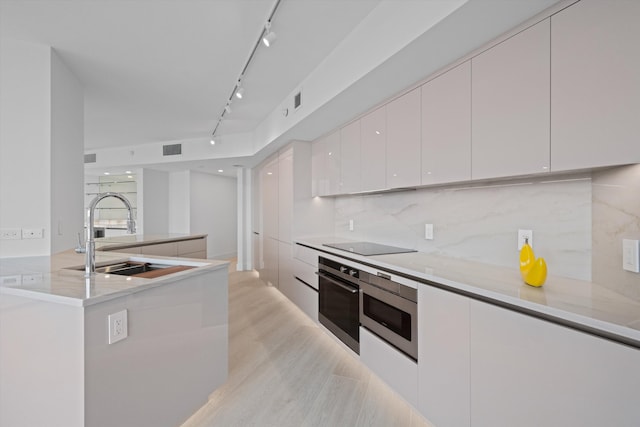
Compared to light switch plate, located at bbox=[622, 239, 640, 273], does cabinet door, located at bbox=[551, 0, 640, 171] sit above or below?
above

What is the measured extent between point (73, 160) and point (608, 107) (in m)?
3.87

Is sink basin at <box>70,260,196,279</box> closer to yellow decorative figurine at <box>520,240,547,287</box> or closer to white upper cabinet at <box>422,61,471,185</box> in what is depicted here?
white upper cabinet at <box>422,61,471,185</box>

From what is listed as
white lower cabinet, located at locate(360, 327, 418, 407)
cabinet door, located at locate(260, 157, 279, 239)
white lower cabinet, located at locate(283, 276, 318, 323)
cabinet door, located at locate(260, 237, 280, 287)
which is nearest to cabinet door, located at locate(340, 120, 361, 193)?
white lower cabinet, located at locate(283, 276, 318, 323)

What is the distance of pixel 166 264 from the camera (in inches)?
86.8

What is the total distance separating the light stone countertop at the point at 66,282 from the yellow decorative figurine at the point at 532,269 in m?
1.80

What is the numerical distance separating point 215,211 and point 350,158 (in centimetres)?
568

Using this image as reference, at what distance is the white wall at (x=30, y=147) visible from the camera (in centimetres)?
227

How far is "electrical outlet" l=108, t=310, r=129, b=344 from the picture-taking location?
1.28 meters

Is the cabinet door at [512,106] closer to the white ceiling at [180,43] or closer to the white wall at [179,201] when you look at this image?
the white ceiling at [180,43]

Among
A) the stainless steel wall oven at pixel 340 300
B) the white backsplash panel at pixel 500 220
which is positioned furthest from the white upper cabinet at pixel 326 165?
the stainless steel wall oven at pixel 340 300

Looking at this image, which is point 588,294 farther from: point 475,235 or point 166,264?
point 166,264

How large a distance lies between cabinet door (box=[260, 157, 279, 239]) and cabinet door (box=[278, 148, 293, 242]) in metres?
0.14

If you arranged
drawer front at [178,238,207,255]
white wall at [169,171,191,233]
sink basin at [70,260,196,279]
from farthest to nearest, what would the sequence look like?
white wall at [169,171,191,233], drawer front at [178,238,207,255], sink basin at [70,260,196,279]

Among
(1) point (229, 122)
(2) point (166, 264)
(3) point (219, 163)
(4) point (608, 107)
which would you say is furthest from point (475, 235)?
(3) point (219, 163)
